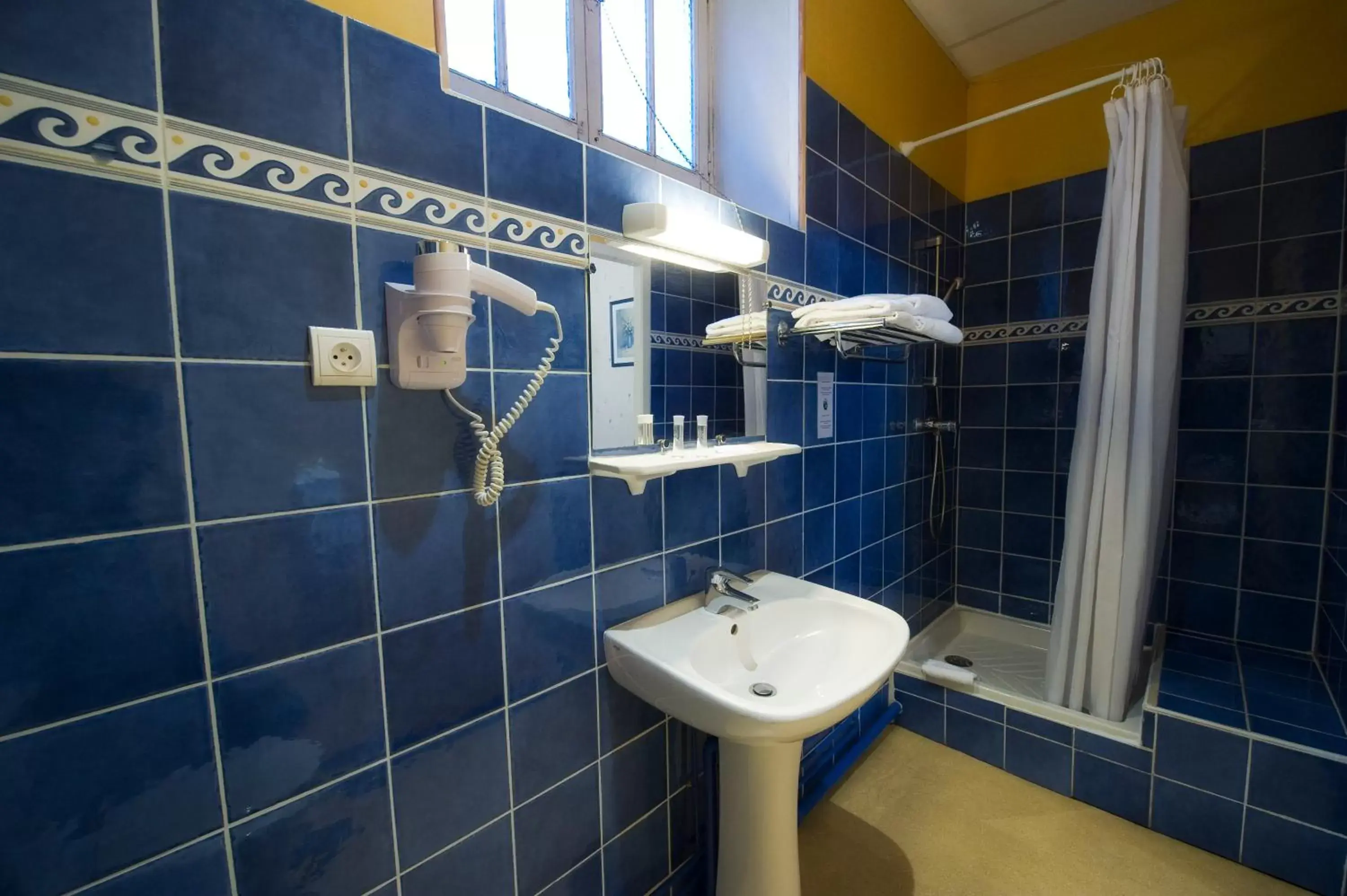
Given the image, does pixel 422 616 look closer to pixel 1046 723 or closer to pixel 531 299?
pixel 531 299

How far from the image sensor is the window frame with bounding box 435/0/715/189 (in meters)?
1.15

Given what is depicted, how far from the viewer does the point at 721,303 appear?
1374 millimetres

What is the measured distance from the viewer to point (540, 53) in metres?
1.27

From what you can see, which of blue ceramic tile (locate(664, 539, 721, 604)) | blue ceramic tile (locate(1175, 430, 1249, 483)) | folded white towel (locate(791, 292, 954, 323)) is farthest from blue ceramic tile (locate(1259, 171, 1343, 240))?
blue ceramic tile (locate(664, 539, 721, 604))

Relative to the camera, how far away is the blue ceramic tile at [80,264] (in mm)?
572

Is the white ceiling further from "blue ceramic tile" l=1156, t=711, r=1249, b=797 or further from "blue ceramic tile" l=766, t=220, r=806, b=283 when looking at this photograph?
"blue ceramic tile" l=1156, t=711, r=1249, b=797

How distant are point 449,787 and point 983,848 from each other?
4.86ft

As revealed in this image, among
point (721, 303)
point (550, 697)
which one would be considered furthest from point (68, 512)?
point (721, 303)

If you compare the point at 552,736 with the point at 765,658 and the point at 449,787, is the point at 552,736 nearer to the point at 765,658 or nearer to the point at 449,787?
the point at 449,787

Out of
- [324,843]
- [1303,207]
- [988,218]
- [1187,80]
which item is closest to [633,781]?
[324,843]

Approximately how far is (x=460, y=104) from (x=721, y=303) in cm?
70

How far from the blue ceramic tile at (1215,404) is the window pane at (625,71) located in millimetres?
2214

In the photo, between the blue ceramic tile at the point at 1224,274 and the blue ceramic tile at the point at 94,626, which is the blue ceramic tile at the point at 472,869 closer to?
the blue ceramic tile at the point at 94,626

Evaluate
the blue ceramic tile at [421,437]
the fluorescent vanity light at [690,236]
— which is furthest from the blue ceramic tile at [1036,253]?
the blue ceramic tile at [421,437]
